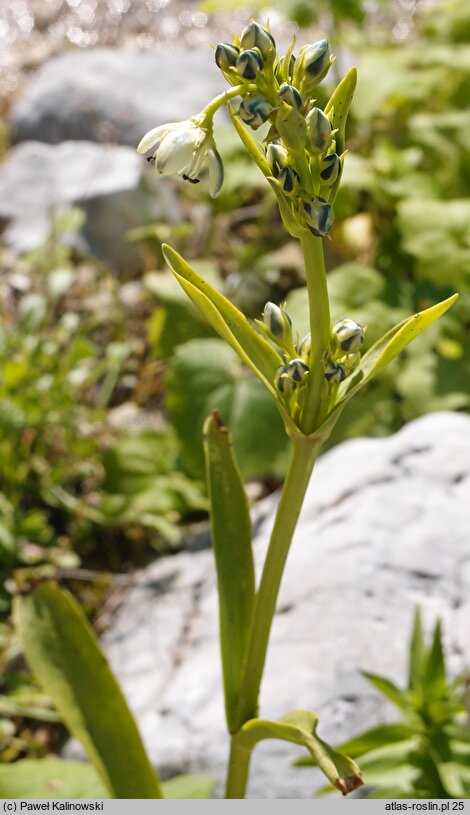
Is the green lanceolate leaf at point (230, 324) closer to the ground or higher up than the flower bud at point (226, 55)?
closer to the ground

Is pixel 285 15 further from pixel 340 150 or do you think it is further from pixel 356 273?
pixel 340 150

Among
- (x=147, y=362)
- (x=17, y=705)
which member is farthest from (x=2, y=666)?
(x=147, y=362)

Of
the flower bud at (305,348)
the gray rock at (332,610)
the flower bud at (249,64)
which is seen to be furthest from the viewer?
the gray rock at (332,610)

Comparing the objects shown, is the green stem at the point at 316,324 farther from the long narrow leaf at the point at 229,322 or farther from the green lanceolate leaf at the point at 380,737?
the green lanceolate leaf at the point at 380,737

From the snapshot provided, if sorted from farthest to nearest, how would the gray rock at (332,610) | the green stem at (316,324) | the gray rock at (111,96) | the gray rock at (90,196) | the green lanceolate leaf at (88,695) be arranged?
1. the gray rock at (111,96)
2. the gray rock at (90,196)
3. the gray rock at (332,610)
4. the green lanceolate leaf at (88,695)
5. the green stem at (316,324)

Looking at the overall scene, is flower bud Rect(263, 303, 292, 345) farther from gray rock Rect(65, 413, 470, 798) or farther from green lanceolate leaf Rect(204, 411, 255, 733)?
gray rock Rect(65, 413, 470, 798)

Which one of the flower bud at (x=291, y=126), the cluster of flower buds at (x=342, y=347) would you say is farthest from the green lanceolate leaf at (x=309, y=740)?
the flower bud at (x=291, y=126)

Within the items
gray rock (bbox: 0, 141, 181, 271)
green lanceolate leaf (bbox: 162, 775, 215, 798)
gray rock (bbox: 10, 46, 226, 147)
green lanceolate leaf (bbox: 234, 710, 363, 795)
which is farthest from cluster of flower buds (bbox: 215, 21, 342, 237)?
gray rock (bbox: 10, 46, 226, 147)
